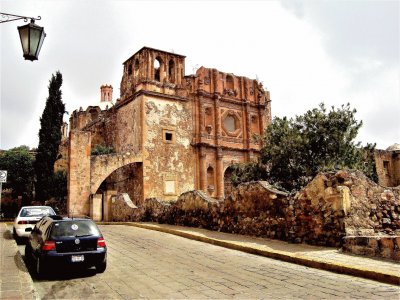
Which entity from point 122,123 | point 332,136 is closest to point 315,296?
point 332,136

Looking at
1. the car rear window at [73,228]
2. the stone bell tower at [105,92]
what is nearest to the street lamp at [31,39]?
the car rear window at [73,228]

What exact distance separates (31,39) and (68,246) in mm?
4047

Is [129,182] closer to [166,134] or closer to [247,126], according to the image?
[166,134]

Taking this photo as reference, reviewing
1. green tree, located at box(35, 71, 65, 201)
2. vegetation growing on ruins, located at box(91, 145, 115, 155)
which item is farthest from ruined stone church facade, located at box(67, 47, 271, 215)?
green tree, located at box(35, 71, 65, 201)

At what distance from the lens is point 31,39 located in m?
7.02

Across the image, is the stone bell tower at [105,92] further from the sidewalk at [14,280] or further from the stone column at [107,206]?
the sidewalk at [14,280]

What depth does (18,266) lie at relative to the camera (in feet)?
24.9

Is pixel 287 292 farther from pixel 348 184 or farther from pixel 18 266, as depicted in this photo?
pixel 18 266

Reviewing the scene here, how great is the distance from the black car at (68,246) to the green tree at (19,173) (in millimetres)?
27456

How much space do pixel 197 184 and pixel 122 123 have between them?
25.8ft

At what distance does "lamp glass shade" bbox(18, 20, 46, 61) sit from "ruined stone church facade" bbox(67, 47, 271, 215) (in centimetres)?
1782

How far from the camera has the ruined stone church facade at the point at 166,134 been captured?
25438 mm

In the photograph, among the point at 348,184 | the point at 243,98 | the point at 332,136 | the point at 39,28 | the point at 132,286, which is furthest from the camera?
the point at 243,98

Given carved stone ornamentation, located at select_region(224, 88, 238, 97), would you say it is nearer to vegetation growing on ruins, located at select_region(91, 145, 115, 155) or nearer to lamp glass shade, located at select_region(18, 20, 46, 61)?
vegetation growing on ruins, located at select_region(91, 145, 115, 155)
